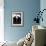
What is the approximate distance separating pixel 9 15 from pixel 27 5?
2.89 feet

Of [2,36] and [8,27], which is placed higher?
[8,27]

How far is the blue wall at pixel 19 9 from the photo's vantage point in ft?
18.4

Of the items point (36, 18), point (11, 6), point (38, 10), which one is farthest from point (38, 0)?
point (11, 6)

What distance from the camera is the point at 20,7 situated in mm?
5609

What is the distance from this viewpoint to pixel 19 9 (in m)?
5.62

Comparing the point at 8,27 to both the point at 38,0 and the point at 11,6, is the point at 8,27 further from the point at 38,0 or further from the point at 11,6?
the point at 38,0

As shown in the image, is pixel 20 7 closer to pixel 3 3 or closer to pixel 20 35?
pixel 3 3

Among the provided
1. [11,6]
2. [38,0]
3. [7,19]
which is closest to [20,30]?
[7,19]

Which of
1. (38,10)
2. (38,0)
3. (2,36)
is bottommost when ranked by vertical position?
(2,36)

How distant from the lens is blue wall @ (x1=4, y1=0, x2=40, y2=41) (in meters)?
5.60

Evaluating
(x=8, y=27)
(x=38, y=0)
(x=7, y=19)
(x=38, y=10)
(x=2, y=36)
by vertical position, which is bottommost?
(x=2, y=36)

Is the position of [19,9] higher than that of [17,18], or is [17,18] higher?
[19,9]

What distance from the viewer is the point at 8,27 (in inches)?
221

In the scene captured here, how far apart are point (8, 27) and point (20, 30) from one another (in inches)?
20.8
